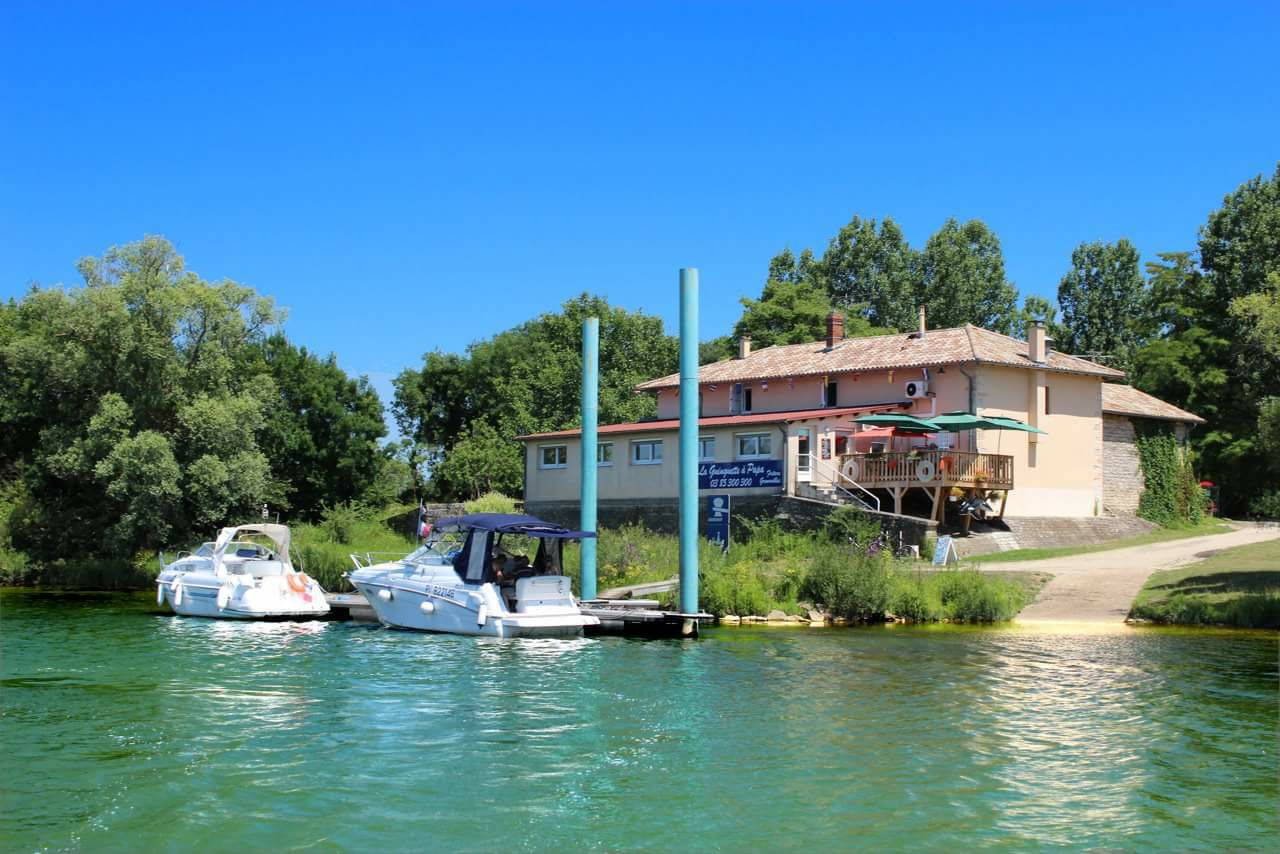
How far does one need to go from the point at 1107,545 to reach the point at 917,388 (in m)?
8.12

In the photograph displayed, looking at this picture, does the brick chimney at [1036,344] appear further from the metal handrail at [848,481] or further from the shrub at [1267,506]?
the shrub at [1267,506]

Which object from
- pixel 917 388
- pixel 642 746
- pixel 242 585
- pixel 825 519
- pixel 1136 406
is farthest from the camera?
pixel 1136 406

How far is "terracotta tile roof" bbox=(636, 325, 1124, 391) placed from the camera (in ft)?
146

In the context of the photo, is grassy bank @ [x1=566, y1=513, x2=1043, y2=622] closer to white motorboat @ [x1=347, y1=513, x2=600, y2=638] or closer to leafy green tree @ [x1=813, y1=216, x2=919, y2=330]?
white motorboat @ [x1=347, y1=513, x2=600, y2=638]

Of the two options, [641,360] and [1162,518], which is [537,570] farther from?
[641,360]

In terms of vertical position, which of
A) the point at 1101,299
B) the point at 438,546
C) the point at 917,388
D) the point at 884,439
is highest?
the point at 1101,299

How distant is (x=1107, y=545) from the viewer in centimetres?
4109

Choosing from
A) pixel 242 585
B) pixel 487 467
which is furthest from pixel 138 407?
pixel 487 467

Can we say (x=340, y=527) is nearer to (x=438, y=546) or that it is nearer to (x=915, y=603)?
(x=438, y=546)

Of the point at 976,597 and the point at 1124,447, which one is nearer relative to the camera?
the point at 976,597

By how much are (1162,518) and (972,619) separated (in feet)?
70.5

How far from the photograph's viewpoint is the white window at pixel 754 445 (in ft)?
139

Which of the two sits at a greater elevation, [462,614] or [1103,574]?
[1103,574]

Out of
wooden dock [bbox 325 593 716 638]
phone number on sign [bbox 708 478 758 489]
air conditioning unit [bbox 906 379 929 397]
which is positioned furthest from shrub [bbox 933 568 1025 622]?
air conditioning unit [bbox 906 379 929 397]
